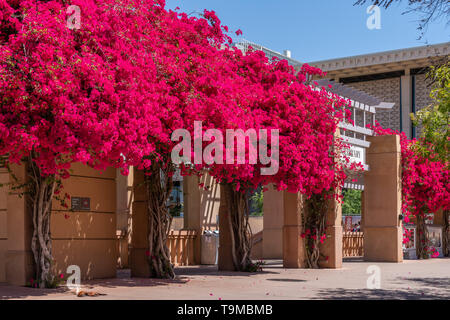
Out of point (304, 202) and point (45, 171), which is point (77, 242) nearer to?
point (45, 171)

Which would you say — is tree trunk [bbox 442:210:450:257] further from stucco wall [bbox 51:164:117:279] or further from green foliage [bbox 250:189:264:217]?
green foliage [bbox 250:189:264:217]

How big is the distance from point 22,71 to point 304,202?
11.3 m

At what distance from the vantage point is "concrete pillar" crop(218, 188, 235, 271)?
61.7 feet

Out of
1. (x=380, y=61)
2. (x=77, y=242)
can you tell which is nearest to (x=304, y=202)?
(x=77, y=242)

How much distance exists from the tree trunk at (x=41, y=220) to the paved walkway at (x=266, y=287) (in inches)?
18.2

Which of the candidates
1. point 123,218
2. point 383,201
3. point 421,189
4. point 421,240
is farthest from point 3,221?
point 421,240

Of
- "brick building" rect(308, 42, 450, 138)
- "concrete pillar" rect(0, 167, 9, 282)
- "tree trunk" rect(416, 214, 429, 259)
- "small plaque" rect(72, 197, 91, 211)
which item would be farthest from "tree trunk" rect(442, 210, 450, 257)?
"brick building" rect(308, 42, 450, 138)

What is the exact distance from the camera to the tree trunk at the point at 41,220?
1277 centimetres

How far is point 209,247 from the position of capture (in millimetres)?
23797

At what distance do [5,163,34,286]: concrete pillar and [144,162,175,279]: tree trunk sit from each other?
3.28 m

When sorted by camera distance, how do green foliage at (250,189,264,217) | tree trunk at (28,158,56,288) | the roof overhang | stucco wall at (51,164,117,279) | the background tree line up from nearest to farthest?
tree trunk at (28,158,56,288), the background tree, stucco wall at (51,164,117,279), green foliage at (250,189,264,217), the roof overhang

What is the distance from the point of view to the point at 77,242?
14.6 m

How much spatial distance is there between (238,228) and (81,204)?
5.29 meters

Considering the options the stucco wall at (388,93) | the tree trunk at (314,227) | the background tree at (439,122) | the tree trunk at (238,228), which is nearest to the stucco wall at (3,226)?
the tree trunk at (238,228)
